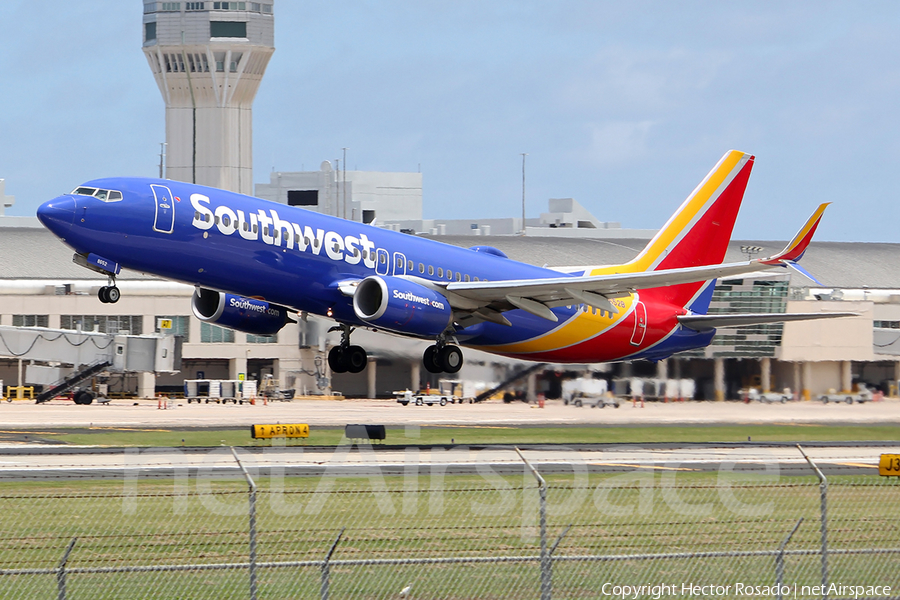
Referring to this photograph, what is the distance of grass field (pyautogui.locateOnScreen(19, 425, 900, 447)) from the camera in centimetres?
4469

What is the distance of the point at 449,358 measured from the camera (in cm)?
4028

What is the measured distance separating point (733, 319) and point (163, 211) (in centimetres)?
2208

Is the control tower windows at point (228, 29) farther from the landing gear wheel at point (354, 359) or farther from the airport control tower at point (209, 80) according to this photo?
the landing gear wheel at point (354, 359)

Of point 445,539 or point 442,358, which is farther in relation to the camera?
point 442,358

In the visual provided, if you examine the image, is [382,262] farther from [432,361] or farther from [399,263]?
[432,361]

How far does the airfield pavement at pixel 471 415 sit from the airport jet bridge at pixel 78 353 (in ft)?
28.4

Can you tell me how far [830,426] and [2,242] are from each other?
86187mm

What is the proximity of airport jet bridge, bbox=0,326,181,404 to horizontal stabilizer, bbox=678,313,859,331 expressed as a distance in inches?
1774

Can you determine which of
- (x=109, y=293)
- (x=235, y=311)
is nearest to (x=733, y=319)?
(x=235, y=311)

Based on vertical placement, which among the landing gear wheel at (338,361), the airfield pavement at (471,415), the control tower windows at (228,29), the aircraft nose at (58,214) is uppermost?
the control tower windows at (228,29)

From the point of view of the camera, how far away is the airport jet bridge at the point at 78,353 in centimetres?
8175

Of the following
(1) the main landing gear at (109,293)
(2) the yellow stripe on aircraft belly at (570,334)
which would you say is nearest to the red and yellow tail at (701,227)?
(2) the yellow stripe on aircraft belly at (570,334)

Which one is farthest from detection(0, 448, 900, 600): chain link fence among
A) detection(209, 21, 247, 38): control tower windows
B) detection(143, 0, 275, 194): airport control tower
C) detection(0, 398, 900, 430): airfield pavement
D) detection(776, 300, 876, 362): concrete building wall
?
detection(209, 21, 247, 38): control tower windows

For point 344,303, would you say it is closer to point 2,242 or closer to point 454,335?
point 454,335
